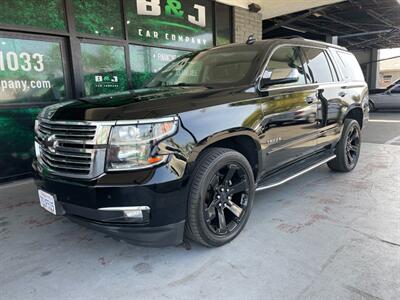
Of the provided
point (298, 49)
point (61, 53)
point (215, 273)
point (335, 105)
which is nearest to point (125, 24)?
point (61, 53)

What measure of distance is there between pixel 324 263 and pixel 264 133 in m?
1.20

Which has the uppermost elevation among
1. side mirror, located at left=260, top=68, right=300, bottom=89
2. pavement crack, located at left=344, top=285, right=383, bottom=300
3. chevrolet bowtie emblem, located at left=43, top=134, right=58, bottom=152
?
side mirror, located at left=260, top=68, right=300, bottom=89

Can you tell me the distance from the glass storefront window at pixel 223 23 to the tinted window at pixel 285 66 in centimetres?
501

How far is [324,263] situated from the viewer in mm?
2393

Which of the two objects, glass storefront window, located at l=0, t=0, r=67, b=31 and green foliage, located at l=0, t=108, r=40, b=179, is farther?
green foliage, located at l=0, t=108, r=40, b=179

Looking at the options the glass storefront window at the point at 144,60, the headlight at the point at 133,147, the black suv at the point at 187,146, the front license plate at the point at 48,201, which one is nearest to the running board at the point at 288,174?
the black suv at the point at 187,146

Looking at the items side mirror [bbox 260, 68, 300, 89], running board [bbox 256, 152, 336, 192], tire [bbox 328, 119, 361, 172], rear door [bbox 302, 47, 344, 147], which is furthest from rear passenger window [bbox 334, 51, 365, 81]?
side mirror [bbox 260, 68, 300, 89]

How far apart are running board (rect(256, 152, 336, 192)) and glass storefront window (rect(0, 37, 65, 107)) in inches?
153

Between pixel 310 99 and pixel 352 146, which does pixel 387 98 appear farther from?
pixel 310 99

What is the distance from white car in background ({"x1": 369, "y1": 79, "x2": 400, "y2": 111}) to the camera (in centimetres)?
1370

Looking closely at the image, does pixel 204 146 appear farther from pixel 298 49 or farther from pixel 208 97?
pixel 298 49

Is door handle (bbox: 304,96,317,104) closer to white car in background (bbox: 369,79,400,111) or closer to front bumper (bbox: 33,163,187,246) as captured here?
front bumper (bbox: 33,163,187,246)

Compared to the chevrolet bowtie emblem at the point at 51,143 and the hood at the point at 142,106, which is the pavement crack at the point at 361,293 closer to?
the hood at the point at 142,106

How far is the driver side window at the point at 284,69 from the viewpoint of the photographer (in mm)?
2965
